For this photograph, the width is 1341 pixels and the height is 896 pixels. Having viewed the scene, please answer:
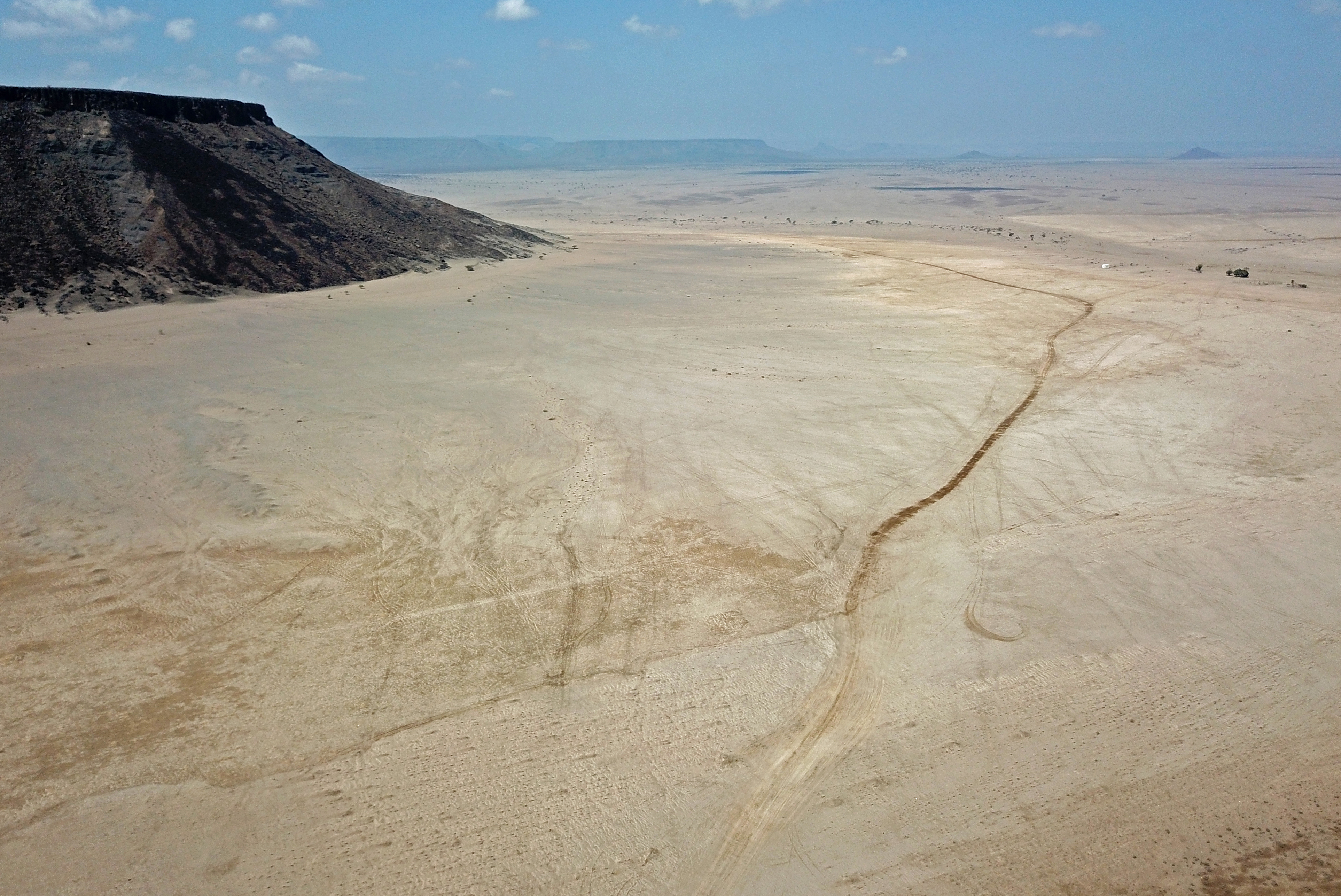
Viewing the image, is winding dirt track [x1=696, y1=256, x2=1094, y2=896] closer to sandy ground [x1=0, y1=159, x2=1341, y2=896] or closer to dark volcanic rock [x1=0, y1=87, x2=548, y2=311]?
sandy ground [x1=0, y1=159, x2=1341, y2=896]

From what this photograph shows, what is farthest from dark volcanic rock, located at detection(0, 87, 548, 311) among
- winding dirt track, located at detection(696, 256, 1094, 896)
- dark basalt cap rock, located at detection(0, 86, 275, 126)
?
winding dirt track, located at detection(696, 256, 1094, 896)

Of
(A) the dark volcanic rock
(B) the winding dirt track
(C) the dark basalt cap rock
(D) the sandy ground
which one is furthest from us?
(C) the dark basalt cap rock

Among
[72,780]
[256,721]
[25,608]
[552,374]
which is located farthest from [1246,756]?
[552,374]

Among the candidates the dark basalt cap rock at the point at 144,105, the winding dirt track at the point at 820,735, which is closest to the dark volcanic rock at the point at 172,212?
the dark basalt cap rock at the point at 144,105

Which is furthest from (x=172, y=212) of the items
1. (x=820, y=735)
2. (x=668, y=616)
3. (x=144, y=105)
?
(x=820, y=735)

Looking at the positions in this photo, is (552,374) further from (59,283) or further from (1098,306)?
(1098,306)

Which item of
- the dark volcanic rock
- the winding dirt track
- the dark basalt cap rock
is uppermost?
the dark basalt cap rock

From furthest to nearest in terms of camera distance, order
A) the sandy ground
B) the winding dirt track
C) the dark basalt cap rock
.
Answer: the dark basalt cap rock
the sandy ground
the winding dirt track
